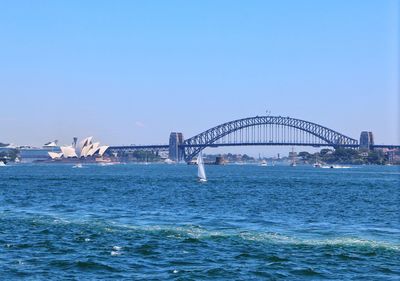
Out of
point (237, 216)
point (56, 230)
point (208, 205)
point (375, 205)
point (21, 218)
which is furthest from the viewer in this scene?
point (375, 205)

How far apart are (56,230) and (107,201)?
54.6 feet

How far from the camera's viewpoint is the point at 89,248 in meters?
23.0

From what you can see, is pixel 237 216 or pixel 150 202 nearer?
pixel 237 216

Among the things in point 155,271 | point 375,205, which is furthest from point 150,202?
point 155,271

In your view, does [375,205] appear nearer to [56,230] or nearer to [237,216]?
[237,216]

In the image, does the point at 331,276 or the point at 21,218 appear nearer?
the point at 331,276

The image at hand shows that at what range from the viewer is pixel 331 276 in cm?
1922

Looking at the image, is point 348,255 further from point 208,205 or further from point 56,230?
point 208,205

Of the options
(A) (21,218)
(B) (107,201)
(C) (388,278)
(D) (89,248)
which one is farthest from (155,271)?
(B) (107,201)

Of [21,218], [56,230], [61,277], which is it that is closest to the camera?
[61,277]

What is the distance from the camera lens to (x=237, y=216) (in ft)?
113

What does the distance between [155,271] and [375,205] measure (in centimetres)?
2804

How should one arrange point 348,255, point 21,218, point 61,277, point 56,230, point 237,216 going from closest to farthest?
point 61,277 < point 348,255 < point 56,230 < point 21,218 < point 237,216

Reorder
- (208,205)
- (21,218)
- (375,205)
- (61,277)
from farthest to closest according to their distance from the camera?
(375,205), (208,205), (21,218), (61,277)
